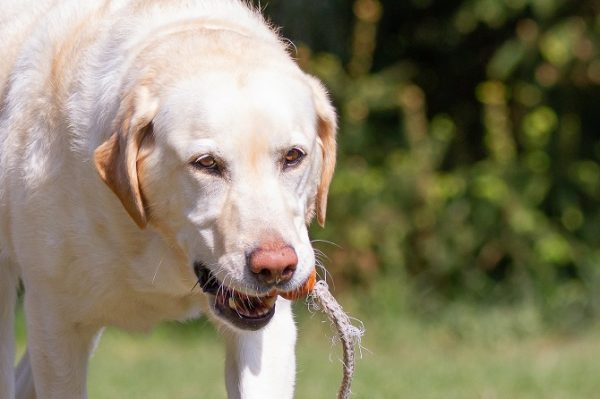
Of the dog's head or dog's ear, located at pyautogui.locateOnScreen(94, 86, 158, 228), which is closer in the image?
the dog's head

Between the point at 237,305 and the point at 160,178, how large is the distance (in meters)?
0.39

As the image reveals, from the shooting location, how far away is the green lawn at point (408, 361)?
20.6ft

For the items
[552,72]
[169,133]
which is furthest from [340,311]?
[552,72]

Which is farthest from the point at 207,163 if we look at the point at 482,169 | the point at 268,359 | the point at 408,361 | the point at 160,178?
the point at 482,169

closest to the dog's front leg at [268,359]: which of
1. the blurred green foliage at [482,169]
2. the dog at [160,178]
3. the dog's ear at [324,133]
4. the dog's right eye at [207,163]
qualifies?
the dog at [160,178]

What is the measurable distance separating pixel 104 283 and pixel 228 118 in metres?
0.68

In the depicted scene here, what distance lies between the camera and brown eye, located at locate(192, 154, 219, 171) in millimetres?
3121

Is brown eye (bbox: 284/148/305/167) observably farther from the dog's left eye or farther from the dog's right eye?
the dog's right eye

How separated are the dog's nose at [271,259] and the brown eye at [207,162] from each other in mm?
256

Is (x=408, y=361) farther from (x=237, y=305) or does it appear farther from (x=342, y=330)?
(x=237, y=305)

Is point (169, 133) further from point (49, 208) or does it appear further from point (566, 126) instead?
point (566, 126)

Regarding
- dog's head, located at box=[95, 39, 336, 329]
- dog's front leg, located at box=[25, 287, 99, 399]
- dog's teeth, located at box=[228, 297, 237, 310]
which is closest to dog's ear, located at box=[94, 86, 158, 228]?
dog's head, located at box=[95, 39, 336, 329]

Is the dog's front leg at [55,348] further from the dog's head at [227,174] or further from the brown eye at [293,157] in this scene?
the brown eye at [293,157]

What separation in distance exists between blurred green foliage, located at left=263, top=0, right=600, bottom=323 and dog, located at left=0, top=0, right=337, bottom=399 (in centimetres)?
528
